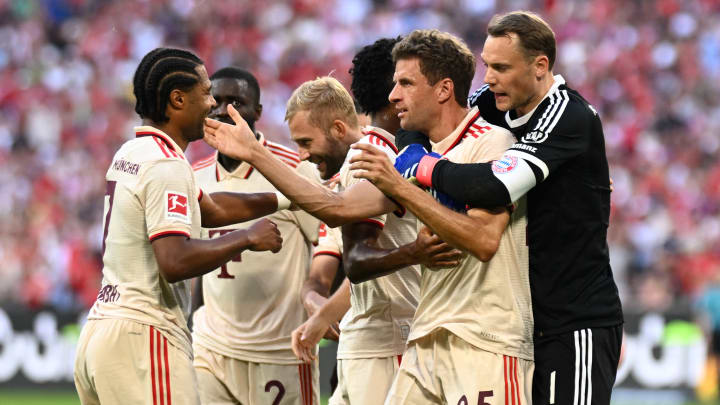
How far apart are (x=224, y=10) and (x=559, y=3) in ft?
23.0

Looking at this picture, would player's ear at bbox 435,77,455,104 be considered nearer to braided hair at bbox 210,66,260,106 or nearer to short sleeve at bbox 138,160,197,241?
short sleeve at bbox 138,160,197,241

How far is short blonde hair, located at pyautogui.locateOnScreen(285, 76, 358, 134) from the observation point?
20.4ft

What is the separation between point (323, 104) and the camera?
6.21 m

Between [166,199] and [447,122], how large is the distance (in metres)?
1.42

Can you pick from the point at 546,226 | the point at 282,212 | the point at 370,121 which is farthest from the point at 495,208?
the point at 282,212

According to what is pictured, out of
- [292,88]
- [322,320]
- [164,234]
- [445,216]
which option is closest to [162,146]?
[164,234]

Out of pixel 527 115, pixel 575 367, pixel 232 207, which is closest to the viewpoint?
pixel 575 367

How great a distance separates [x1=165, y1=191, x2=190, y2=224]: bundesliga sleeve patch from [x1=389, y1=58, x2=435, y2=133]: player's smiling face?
1148 millimetres

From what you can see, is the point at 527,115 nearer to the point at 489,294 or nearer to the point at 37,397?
the point at 489,294

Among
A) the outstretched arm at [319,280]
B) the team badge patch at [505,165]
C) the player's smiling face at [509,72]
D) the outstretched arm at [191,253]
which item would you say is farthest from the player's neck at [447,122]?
the outstretched arm at [319,280]

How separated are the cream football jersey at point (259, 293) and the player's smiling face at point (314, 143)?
693 mm

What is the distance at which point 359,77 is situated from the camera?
252 inches

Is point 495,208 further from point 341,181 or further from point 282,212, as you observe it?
point 282,212

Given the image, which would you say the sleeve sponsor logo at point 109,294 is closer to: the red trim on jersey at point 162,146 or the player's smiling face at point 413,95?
the red trim on jersey at point 162,146
